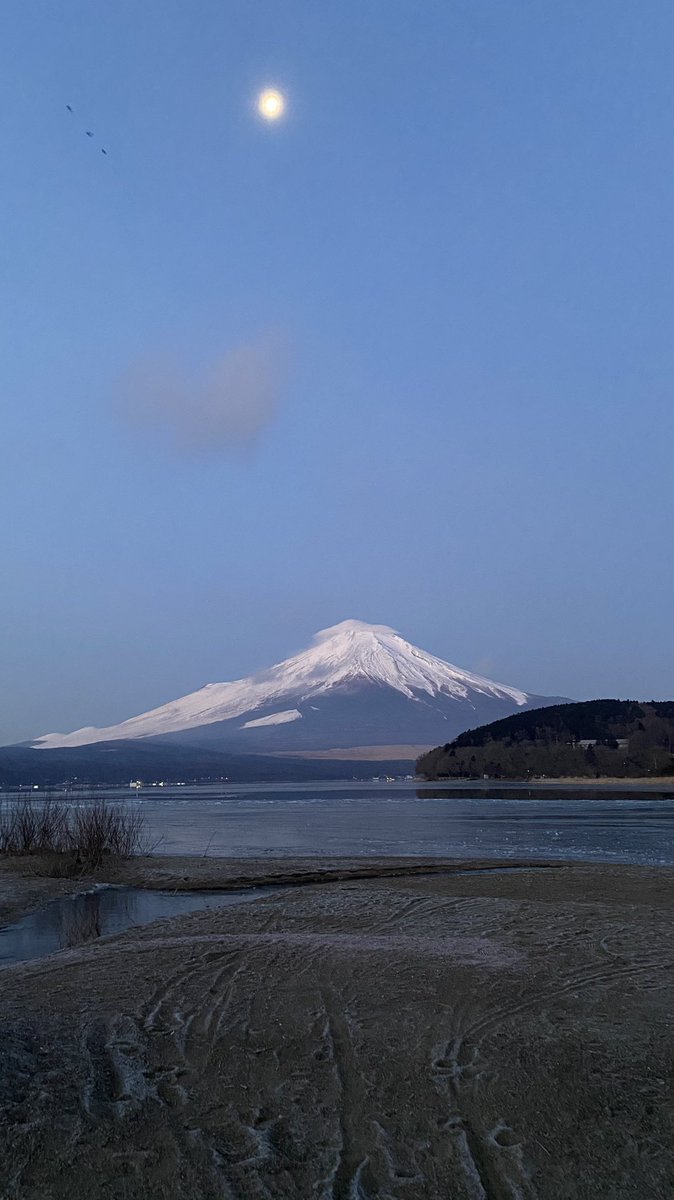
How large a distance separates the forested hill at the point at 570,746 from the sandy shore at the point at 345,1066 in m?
106

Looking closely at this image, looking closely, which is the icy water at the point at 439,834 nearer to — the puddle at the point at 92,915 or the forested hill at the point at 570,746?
the puddle at the point at 92,915

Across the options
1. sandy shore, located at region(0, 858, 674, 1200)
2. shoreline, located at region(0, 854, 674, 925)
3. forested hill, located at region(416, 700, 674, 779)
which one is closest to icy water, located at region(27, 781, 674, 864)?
shoreline, located at region(0, 854, 674, 925)

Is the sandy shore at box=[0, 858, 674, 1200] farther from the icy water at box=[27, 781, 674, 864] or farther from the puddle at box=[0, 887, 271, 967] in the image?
the icy water at box=[27, 781, 674, 864]

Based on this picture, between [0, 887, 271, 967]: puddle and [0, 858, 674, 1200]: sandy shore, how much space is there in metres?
1.37

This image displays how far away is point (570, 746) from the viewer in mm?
128625

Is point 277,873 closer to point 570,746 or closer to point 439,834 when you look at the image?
point 439,834

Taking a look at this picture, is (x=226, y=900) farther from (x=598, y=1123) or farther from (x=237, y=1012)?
(x=598, y=1123)

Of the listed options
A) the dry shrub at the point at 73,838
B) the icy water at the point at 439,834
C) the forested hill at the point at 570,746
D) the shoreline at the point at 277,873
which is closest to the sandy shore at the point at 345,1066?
the shoreline at the point at 277,873

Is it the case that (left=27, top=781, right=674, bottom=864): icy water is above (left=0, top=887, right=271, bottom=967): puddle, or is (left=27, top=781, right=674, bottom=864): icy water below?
below

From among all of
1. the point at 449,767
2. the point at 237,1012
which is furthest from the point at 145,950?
the point at 449,767

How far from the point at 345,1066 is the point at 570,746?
130 metres

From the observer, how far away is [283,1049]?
239 inches

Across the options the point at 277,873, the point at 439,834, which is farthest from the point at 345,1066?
the point at 439,834

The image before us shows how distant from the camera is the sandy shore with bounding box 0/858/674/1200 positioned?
421cm
